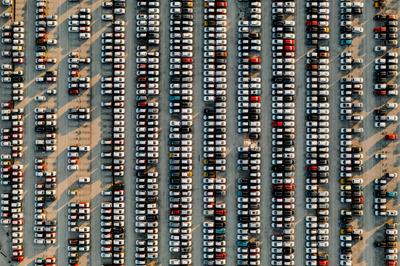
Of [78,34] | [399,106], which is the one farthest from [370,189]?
[78,34]

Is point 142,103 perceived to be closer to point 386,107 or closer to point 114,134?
point 114,134

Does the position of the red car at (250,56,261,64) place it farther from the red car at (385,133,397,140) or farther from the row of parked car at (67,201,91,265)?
the row of parked car at (67,201,91,265)

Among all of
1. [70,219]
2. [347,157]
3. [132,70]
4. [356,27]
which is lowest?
[70,219]

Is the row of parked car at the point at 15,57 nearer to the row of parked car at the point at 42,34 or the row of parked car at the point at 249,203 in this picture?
the row of parked car at the point at 42,34

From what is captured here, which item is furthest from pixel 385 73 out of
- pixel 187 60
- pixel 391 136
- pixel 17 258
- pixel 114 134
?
pixel 17 258

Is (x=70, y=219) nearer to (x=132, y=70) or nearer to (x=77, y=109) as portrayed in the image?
(x=77, y=109)

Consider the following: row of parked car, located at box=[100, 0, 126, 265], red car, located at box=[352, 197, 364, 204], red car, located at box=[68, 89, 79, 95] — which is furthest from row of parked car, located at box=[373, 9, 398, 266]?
red car, located at box=[68, 89, 79, 95]
